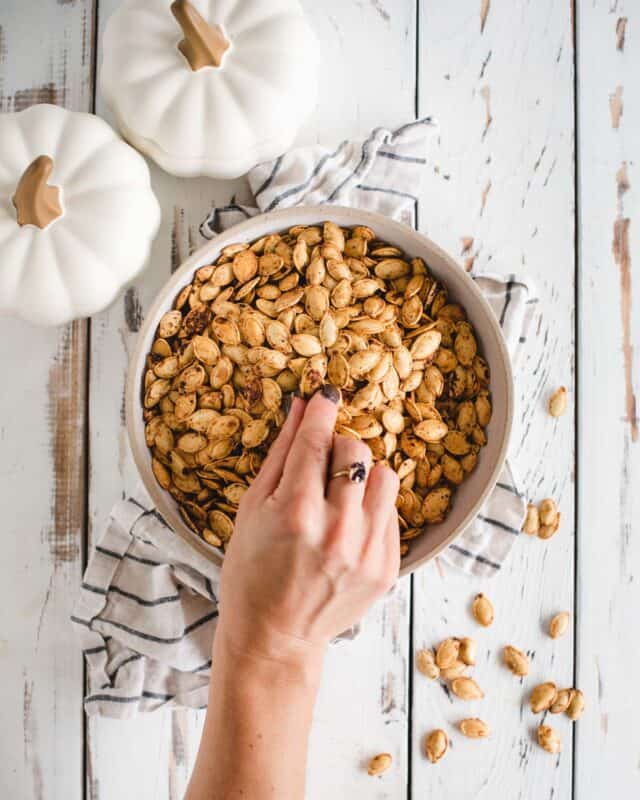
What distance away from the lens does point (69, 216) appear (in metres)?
0.75

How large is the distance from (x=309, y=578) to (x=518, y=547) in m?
0.35

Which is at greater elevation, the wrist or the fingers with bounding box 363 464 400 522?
the fingers with bounding box 363 464 400 522

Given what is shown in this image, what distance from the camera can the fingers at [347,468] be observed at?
58 cm

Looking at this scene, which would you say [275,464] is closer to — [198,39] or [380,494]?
[380,494]

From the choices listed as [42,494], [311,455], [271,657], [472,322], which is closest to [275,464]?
[311,455]

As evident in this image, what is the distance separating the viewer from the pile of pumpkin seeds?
0.72 m

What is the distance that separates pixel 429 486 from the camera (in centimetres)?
75

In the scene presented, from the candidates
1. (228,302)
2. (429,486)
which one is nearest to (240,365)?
(228,302)

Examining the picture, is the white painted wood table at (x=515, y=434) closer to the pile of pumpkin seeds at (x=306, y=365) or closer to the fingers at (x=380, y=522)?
the pile of pumpkin seeds at (x=306, y=365)

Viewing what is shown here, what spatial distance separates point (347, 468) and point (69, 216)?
1.20 feet

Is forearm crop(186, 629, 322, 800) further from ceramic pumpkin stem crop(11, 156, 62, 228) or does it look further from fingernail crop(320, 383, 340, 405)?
ceramic pumpkin stem crop(11, 156, 62, 228)

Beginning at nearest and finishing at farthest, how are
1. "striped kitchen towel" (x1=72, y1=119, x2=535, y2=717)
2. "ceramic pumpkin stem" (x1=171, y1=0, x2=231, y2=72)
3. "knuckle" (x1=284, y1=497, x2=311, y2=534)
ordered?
"knuckle" (x1=284, y1=497, x2=311, y2=534)
"ceramic pumpkin stem" (x1=171, y1=0, x2=231, y2=72)
"striped kitchen towel" (x1=72, y1=119, x2=535, y2=717)

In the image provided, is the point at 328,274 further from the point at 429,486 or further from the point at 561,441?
the point at 561,441

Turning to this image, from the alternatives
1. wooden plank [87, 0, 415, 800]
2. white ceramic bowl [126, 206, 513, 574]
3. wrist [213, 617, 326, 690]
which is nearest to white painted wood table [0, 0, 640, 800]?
wooden plank [87, 0, 415, 800]
